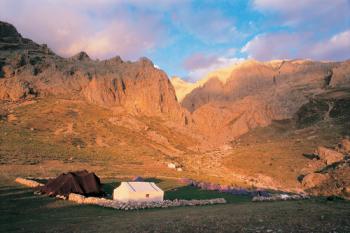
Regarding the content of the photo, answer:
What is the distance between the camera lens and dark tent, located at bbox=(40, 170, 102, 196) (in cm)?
2592

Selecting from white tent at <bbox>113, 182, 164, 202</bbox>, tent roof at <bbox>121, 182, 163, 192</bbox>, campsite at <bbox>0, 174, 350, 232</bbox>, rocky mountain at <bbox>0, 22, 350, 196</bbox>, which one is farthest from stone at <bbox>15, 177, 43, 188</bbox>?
rocky mountain at <bbox>0, 22, 350, 196</bbox>

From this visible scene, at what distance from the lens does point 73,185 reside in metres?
26.4

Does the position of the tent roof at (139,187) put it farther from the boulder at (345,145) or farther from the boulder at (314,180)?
the boulder at (345,145)

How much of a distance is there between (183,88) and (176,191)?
117 m

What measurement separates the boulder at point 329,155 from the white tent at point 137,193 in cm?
3056

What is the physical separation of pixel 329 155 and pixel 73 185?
119 feet

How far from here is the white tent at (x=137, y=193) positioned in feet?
81.4

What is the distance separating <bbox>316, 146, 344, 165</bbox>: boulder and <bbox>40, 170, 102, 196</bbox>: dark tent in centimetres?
3272

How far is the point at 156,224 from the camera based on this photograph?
562 inches

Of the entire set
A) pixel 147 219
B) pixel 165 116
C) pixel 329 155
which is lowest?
pixel 147 219

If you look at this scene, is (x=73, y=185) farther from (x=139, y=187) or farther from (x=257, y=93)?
(x=257, y=93)

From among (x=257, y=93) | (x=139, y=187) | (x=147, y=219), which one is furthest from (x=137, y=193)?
(x=257, y=93)

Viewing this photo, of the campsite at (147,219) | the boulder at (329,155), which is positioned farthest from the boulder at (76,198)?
the boulder at (329,155)

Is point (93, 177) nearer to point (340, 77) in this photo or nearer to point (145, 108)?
point (145, 108)
